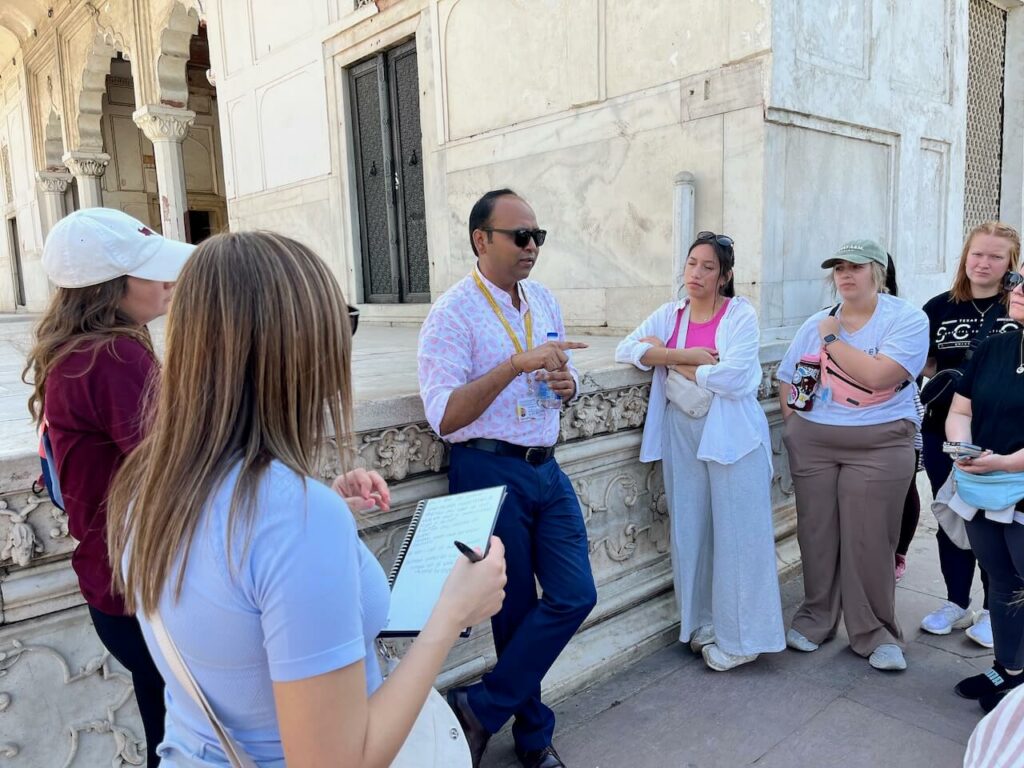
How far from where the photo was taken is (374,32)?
22.5 ft

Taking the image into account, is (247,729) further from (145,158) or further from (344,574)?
(145,158)

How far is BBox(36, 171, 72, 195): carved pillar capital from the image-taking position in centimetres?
1596

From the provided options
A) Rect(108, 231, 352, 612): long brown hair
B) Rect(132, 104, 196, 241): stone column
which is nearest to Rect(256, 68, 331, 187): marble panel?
Rect(132, 104, 196, 241): stone column

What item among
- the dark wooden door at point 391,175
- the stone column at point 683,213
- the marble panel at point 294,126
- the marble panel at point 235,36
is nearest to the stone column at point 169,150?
the marble panel at point 235,36

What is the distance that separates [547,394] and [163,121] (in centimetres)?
1093

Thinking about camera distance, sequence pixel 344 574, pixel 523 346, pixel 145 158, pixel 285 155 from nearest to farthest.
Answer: pixel 344 574 < pixel 523 346 < pixel 285 155 < pixel 145 158

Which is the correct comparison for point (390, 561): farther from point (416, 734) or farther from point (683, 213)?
point (683, 213)

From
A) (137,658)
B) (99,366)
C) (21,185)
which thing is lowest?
(137,658)

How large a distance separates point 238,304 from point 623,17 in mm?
4552

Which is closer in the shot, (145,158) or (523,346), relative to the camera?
(523,346)

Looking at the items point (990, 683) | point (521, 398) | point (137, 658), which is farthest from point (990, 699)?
point (137, 658)

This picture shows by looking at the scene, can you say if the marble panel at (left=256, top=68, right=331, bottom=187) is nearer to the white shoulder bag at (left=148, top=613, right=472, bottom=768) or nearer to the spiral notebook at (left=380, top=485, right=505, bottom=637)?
the spiral notebook at (left=380, top=485, right=505, bottom=637)

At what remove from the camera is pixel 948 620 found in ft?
10.7

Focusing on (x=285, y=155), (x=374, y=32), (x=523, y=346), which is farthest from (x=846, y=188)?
(x=285, y=155)
